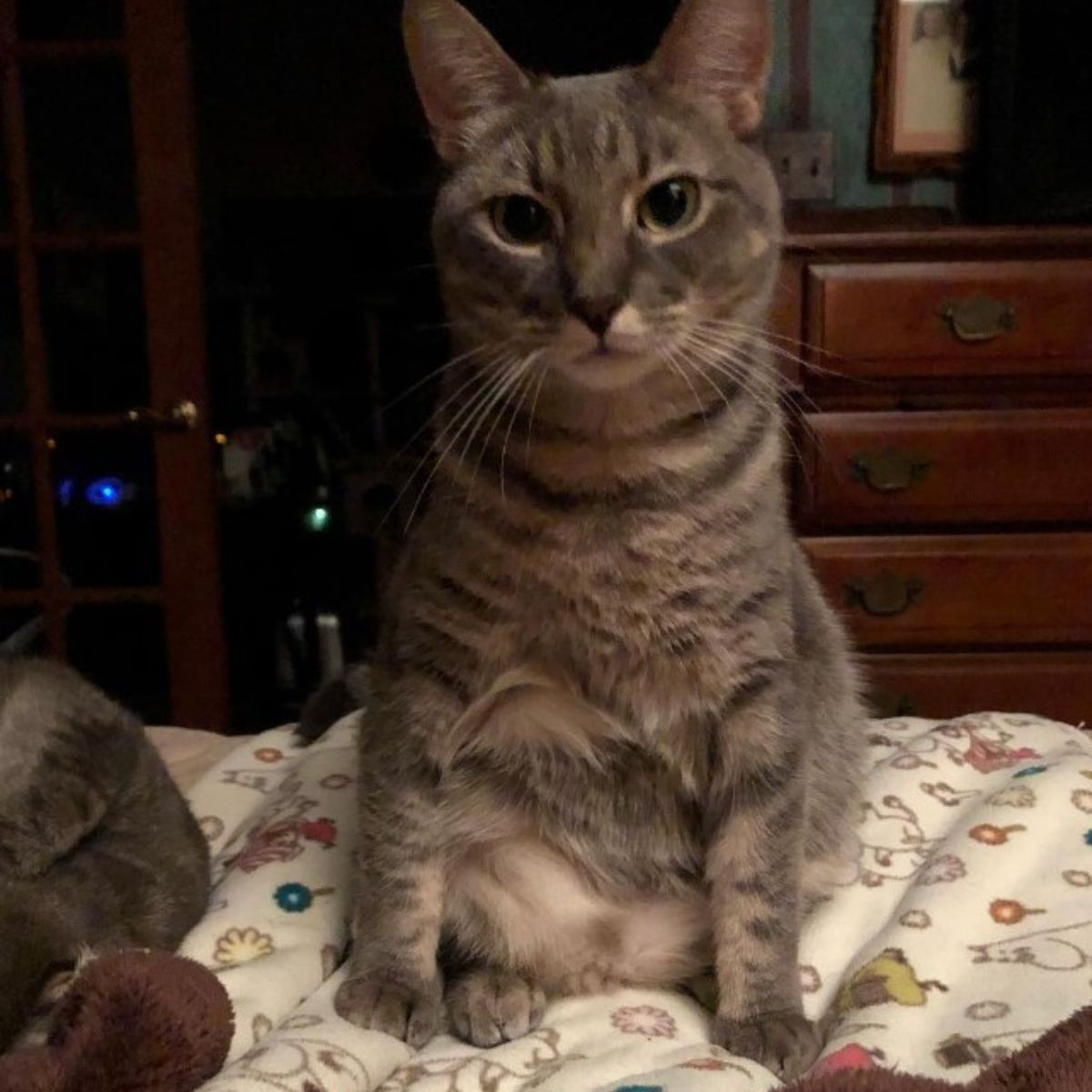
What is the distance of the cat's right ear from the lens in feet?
2.92

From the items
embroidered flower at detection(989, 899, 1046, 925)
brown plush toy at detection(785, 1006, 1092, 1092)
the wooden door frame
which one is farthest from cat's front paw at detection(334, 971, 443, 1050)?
the wooden door frame

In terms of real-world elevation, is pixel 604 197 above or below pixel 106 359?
above

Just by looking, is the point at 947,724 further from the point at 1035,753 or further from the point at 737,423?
the point at 737,423

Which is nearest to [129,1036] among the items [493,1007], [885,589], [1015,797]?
[493,1007]

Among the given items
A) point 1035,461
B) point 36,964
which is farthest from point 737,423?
point 1035,461

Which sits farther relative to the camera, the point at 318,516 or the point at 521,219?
the point at 318,516

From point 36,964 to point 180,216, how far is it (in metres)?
1.58

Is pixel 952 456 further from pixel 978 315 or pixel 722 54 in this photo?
pixel 722 54

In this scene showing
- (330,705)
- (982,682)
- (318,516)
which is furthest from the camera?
(318,516)

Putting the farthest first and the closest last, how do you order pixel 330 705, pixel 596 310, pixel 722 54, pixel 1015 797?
pixel 330 705 < pixel 1015 797 < pixel 722 54 < pixel 596 310

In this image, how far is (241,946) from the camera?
0.94 meters

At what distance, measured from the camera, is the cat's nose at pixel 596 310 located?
0.80 m

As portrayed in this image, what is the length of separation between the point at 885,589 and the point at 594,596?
3.22ft

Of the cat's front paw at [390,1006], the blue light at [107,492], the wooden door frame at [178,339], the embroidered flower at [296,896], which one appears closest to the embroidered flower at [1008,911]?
the cat's front paw at [390,1006]
